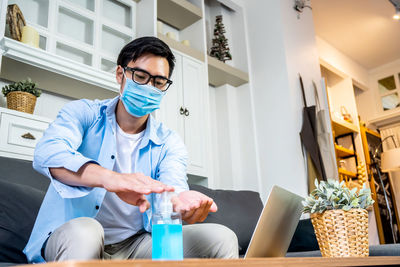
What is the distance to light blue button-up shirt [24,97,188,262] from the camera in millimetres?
991

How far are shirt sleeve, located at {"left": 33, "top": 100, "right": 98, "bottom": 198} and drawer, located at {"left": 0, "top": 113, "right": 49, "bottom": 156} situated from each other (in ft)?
3.22

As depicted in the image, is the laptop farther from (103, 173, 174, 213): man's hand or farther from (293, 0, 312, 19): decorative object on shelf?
(293, 0, 312, 19): decorative object on shelf

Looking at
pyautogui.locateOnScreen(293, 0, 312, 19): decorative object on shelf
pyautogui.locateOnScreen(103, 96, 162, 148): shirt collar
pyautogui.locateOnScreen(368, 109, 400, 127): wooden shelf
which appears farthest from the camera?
pyautogui.locateOnScreen(368, 109, 400, 127): wooden shelf

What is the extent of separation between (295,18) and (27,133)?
297 cm

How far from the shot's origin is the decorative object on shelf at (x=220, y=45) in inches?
148

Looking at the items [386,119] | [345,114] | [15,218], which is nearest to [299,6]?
[345,114]

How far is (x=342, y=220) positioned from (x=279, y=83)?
2.52 metres

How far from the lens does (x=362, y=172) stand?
477 cm

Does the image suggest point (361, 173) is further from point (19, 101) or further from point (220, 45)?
point (19, 101)

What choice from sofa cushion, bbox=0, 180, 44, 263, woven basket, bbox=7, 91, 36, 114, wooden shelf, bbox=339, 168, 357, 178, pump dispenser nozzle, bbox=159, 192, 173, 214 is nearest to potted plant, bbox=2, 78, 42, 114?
woven basket, bbox=7, 91, 36, 114

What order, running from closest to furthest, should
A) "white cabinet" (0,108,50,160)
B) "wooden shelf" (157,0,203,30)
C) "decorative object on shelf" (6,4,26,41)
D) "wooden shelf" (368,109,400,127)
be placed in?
"white cabinet" (0,108,50,160) < "decorative object on shelf" (6,4,26,41) < "wooden shelf" (157,0,203,30) < "wooden shelf" (368,109,400,127)

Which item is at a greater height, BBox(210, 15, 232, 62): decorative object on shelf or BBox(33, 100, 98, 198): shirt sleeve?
BBox(210, 15, 232, 62): decorative object on shelf

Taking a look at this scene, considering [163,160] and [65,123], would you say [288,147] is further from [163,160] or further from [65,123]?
[65,123]

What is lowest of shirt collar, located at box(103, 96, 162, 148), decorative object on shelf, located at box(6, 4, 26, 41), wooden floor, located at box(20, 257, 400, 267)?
wooden floor, located at box(20, 257, 400, 267)
